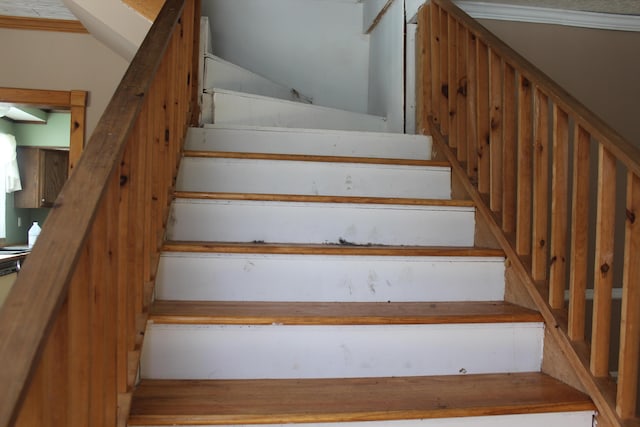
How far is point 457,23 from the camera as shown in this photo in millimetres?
2207

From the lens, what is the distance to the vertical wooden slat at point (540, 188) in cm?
157

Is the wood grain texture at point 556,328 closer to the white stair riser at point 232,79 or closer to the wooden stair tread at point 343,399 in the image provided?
the wooden stair tread at point 343,399

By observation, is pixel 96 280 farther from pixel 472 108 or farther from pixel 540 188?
pixel 472 108

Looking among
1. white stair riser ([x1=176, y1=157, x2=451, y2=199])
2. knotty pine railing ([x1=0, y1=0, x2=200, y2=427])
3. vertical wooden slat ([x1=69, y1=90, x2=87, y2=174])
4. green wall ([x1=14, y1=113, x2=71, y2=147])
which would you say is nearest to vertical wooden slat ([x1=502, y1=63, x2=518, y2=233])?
white stair riser ([x1=176, y1=157, x2=451, y2=199])

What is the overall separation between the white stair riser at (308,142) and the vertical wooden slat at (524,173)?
703mm

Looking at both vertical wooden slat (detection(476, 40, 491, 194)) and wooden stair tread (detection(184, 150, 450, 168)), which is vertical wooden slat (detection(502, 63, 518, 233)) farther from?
wooden stair tread (detection(184, 150, 450, 168))

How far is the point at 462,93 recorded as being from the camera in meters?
Result: 2.21

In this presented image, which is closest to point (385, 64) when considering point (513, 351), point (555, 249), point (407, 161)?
point (407, 161)

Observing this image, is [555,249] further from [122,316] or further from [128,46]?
[128,46]

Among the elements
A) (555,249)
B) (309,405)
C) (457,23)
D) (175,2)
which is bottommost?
(309,405)

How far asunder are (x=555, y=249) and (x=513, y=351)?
1.13 ft

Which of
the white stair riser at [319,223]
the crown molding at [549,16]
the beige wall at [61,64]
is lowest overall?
the white stair riser at [319,223]

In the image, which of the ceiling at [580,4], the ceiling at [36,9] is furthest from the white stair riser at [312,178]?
the ceiling at [36,9]

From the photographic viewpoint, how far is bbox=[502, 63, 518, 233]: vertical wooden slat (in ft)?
5.73
